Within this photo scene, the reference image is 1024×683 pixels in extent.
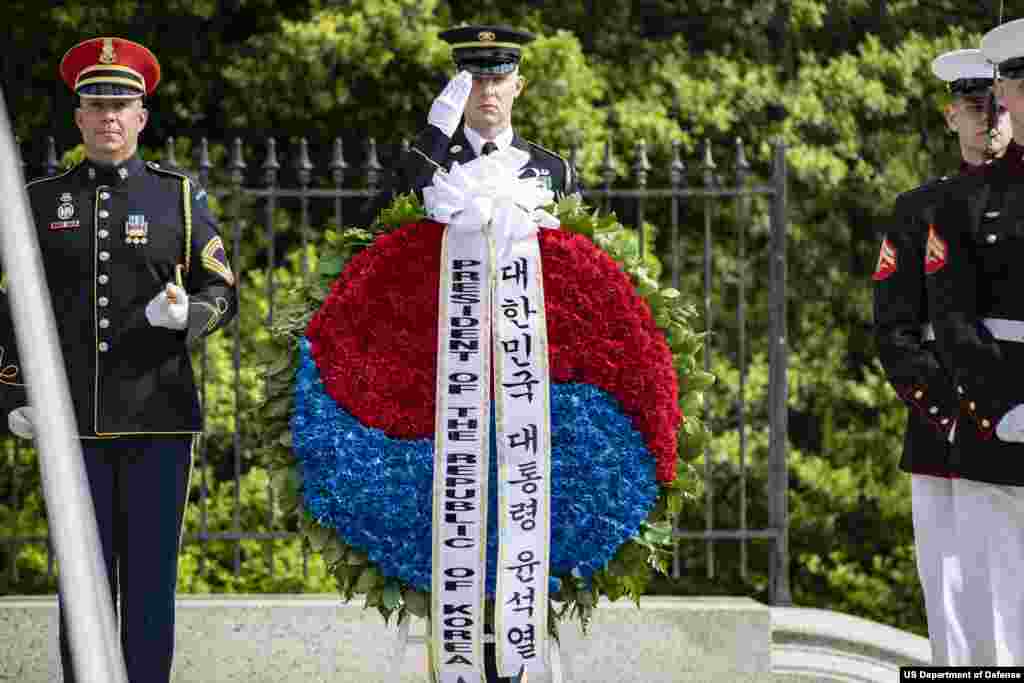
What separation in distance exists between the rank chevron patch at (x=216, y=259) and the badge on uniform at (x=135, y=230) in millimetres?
192

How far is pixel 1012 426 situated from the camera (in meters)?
4.21

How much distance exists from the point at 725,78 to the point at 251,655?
24.3ft

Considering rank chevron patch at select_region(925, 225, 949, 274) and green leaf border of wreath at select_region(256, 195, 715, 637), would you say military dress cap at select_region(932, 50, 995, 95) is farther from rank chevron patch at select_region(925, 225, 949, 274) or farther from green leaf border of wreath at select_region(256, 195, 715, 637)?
green leaf border of wreath at select_region(256, 195, 715, 637)

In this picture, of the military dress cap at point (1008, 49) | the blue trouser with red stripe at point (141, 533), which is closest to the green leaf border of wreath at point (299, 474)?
the blue trouser with red stripe at point (141, 533)

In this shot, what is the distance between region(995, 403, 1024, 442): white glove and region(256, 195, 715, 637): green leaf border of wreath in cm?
96

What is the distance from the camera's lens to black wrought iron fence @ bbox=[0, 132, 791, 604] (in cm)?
763

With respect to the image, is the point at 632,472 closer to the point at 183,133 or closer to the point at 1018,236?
the point at 1018,236

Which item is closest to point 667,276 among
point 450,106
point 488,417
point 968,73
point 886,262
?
point 968,73

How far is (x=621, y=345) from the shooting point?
15.7ft

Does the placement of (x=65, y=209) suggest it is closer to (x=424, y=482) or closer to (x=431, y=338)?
(x=431, y=338)

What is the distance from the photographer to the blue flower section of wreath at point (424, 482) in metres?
4.76

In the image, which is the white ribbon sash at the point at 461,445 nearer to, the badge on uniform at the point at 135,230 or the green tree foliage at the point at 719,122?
the badge on uniform at the point at 135,230

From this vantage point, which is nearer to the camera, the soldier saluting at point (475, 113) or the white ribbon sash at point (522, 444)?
the white ribbon sash at point (522, 444)

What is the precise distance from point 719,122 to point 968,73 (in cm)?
740
